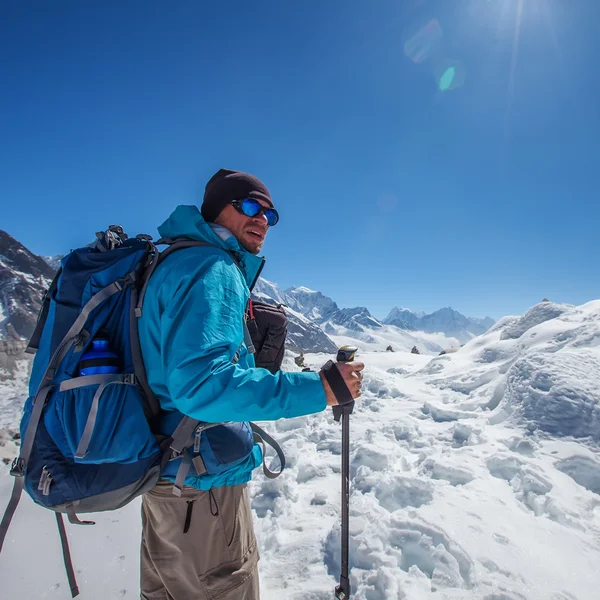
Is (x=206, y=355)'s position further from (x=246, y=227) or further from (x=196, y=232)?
(x=246, y=227)

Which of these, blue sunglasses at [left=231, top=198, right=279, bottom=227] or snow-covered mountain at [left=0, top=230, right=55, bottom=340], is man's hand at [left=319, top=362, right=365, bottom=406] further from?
snow-covered mountain at [left=0, top=230, right=55, bottom=340]

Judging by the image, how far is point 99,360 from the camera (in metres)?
1.71

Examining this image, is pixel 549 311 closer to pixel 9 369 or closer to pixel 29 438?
pixel 29 438

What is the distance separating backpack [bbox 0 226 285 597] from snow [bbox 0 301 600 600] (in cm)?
237

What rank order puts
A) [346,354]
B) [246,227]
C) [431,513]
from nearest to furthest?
[346,354], [246,227], [431,513]

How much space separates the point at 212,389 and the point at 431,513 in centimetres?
376

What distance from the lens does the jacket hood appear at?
2080 mm

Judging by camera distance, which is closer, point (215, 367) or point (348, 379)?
point (215, 367)

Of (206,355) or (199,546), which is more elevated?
(206,355)

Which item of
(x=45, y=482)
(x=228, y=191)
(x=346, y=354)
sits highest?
(x=228, y=191)

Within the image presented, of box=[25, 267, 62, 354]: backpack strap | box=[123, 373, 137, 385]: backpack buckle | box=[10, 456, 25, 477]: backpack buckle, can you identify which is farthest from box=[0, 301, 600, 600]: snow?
box=[25, 267, 62, 354]: backpack strap

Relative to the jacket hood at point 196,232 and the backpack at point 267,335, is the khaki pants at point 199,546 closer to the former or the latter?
the backpack at point 267,335

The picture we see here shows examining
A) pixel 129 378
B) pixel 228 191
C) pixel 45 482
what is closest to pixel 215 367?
pixel 129 378

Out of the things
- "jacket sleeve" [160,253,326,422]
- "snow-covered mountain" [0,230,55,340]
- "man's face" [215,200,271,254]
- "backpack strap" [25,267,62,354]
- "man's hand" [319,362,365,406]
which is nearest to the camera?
Answer: "jacket sleeve" [160,253,326,422]
